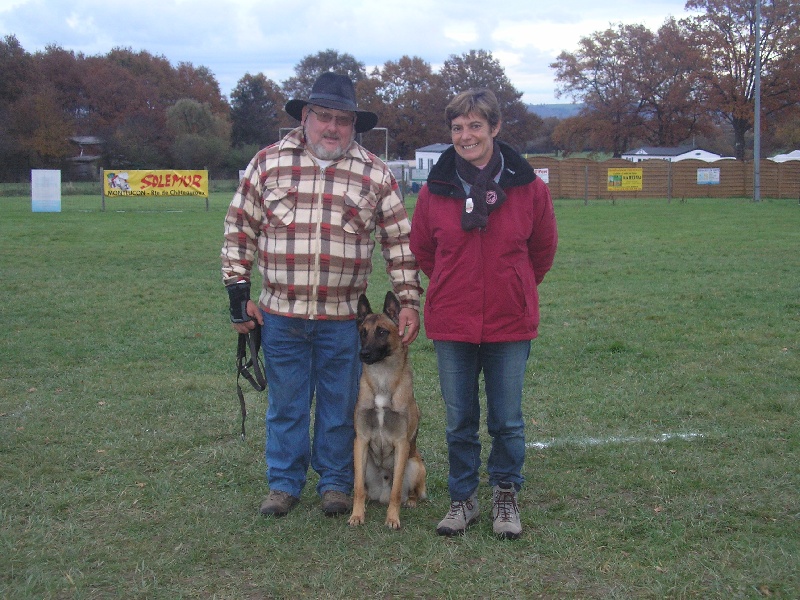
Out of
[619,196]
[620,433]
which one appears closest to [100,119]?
[619,196]

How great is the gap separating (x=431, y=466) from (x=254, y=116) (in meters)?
71.0

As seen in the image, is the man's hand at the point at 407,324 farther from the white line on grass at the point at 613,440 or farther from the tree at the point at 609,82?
the tree at the point at 609,82

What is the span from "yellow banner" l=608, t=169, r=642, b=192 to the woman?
115 ft

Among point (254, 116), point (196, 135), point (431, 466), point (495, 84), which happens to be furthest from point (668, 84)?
point (431, 466)

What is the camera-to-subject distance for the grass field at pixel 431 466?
362 cm

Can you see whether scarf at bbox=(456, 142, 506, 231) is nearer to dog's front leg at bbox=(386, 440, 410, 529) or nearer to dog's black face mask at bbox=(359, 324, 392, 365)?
dog's black face mask at bbox=(359, 324, 392, 365)

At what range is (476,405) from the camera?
423cm

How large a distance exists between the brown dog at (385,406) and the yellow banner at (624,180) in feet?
115

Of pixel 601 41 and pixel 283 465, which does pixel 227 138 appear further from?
pixel 283 465

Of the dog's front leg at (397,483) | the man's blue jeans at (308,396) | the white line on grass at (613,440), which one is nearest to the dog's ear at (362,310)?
the man's blue jeans at (308,396)

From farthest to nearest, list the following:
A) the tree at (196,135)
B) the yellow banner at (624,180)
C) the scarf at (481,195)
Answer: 1. the tree at (196,135)
2. the yellow banner at (624,180)
3. the scarf at (481,195)

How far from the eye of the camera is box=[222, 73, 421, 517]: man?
4266 millimetres

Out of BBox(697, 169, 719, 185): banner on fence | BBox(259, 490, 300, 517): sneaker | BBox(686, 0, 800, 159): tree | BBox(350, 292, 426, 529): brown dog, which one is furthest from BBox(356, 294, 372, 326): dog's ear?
BBox(686, 0, 800, 159): tree

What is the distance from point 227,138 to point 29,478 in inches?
2540
